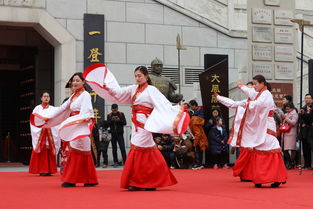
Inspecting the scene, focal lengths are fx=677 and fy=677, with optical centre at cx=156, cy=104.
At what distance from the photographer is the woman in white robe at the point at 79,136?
8508 mm

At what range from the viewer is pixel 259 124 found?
912cm

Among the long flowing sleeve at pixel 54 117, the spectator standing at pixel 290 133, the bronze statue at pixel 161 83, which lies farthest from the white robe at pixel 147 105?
the spectator standing at pixel 290 133

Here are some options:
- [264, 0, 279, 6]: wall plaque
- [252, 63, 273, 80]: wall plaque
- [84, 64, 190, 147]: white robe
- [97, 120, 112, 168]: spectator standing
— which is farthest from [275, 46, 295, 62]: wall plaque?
[84, 64, 190, 147]: white robe

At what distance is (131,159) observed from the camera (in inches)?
314

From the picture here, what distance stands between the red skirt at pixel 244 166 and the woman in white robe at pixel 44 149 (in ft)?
11.9

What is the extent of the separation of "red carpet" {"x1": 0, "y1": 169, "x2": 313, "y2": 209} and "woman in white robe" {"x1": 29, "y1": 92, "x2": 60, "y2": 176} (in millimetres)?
2105

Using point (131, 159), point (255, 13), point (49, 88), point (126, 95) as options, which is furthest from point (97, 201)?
point (49, 88)

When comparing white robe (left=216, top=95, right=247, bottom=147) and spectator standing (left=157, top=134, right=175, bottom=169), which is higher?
white robe (left=216, top=95, right=247, bottom=147)

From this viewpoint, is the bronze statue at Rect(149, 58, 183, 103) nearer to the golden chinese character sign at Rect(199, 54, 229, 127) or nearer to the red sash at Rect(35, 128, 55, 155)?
the golden chinese character sign at Rect(199, 54, 229, 127)

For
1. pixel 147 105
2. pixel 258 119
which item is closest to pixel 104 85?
pixel 147 105

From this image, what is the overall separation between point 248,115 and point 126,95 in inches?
77.6

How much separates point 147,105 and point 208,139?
6.23 meters

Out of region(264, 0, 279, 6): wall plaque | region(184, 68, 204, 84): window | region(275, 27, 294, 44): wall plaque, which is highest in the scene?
region(264, 0, 279, 6): wall plaque

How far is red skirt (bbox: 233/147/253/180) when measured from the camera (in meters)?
9.18
